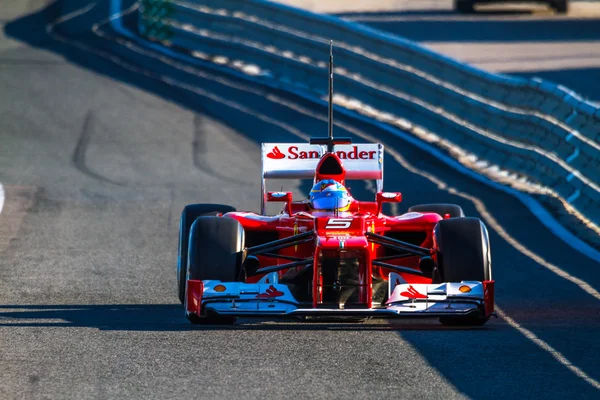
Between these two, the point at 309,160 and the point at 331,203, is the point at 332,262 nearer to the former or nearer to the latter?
the point at 331,203

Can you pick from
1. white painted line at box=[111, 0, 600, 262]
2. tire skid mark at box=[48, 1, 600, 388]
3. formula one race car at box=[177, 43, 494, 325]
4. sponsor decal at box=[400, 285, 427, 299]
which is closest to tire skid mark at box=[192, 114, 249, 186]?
tire skid mark at box=[48, 1, 600, 388]

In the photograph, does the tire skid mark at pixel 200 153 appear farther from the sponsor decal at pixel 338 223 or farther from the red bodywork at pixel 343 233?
the sponsor decal at pixel 338 223

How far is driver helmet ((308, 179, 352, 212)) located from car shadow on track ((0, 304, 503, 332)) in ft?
3.54

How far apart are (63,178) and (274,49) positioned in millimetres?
6591

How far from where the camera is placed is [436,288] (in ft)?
30.7

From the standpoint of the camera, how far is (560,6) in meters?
35.9

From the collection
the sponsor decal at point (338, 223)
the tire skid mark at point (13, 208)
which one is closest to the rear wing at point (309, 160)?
the sponsor decal at point (338, 223)

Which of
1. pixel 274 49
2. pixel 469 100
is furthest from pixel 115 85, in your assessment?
pixel 469 100

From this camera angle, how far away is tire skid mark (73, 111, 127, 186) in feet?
56.8

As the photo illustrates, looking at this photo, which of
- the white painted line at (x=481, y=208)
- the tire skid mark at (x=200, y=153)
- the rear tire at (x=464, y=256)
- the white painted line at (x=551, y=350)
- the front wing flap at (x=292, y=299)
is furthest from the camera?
the tire skid mark at (x=200, y=153)

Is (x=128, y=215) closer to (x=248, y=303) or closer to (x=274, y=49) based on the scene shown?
(x=248, y=303)

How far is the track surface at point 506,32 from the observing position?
86.6 feet

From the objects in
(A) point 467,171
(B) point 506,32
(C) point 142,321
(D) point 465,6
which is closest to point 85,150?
(A) point 467,171

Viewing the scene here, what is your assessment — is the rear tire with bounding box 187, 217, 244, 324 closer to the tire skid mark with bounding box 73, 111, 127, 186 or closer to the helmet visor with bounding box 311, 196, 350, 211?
the helmet visor with bounding box 311, 196, 350, 211
